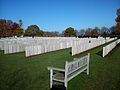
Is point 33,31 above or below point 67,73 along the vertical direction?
above

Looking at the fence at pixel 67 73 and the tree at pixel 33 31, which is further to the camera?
the tree at pixel 33 31

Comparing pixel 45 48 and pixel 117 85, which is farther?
pixel 45 48

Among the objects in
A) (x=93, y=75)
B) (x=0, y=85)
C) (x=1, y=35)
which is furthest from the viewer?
(x=1, y=35)

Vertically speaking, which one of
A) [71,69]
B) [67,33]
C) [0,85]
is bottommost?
[0,85]

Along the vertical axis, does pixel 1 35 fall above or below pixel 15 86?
above

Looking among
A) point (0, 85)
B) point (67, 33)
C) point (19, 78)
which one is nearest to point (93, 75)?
point (19, 78)

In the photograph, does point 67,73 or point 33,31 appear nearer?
point 67,73

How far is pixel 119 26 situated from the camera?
5231cm

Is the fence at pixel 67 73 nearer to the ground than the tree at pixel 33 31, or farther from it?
nearer to the ground

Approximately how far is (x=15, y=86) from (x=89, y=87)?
355cm

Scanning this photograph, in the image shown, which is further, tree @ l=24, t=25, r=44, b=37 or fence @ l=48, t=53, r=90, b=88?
tree @ l=24, t=25, r=44, b=37

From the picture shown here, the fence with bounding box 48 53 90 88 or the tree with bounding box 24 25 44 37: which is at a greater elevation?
the tree with bounding box 24 25 44 37

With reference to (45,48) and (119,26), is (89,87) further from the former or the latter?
(119,26)

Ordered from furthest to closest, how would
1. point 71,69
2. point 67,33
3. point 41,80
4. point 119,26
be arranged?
point 67,33 < point 119,26 < point 41,80 < point 71,69
